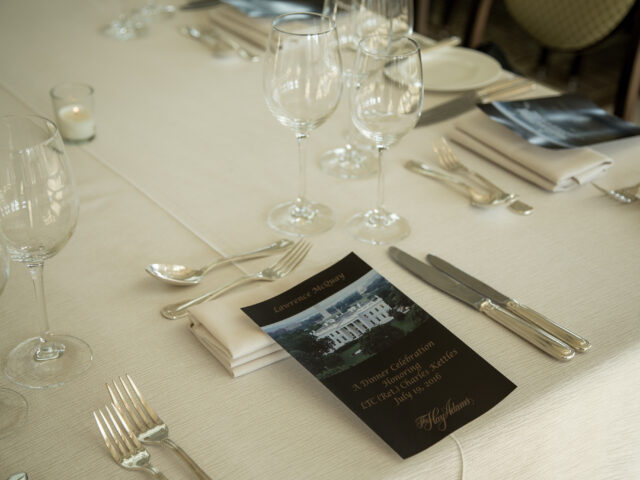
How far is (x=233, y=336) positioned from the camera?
791 mm

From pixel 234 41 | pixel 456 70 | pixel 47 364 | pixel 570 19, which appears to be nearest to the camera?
pixel 47 364

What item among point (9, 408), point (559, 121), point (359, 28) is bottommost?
point (9, 408)

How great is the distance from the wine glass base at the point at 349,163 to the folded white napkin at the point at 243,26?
0.49 meters

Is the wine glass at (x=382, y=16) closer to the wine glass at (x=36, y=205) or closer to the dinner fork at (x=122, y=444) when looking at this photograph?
the wine glass at (x=36, y=205)

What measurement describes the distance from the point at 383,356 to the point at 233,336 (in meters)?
0.17

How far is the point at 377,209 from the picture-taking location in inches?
41.7

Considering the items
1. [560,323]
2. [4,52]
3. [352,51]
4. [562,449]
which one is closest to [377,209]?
[560,323]

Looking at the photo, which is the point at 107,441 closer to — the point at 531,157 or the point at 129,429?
the point at 129,429

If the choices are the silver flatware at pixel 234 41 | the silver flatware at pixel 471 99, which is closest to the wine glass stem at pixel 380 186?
the silver flatware at pixel 471 99

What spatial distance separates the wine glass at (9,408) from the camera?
686mm

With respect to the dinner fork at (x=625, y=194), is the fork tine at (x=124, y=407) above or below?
below

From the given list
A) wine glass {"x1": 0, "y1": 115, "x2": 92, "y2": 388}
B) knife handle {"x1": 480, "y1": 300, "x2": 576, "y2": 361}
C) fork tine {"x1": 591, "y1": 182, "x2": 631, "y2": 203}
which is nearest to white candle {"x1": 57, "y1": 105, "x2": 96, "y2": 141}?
wine glass {"x1": 0, "y1": 115, "x2": 92, "y2": 388}

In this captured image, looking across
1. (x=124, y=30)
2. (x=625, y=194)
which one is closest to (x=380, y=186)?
(x=625, y=194)

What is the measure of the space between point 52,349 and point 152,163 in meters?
0.48
